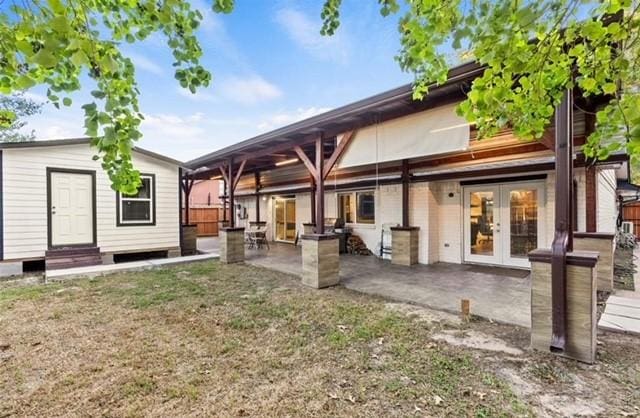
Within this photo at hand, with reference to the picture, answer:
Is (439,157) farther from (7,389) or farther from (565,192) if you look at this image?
(7,389)

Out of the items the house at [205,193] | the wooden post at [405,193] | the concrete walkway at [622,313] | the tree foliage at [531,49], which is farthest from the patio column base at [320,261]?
the house at [205,193]

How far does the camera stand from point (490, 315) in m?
4.03

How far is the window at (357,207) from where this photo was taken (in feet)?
31.6

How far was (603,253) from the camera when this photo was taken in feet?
16.6

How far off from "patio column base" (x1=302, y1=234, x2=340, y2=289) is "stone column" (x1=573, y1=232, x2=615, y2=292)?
13.8ft

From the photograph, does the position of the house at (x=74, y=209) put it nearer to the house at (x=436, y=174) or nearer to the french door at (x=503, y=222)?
the house at (x=436, y=174)

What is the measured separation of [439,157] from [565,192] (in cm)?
467

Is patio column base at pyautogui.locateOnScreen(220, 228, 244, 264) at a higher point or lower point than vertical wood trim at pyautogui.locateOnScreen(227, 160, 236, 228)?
lower

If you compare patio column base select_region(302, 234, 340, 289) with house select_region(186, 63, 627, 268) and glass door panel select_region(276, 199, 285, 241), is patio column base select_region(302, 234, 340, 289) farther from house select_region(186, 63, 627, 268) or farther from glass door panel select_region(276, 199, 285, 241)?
glass door panel select_region(276, 199, 285, 241)

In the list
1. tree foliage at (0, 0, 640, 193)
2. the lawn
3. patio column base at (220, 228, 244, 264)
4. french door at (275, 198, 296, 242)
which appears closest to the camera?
tree foliage at (0, 0, 640, 193)

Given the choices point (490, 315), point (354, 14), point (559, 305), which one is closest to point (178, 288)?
point (490, 315)

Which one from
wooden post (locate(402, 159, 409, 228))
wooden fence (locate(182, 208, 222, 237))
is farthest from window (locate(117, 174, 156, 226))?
wooden fence (locate(182, 208, 222, 237))

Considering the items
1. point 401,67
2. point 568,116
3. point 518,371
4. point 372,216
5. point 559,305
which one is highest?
point 401,67

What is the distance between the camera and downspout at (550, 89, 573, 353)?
294 centimetres
